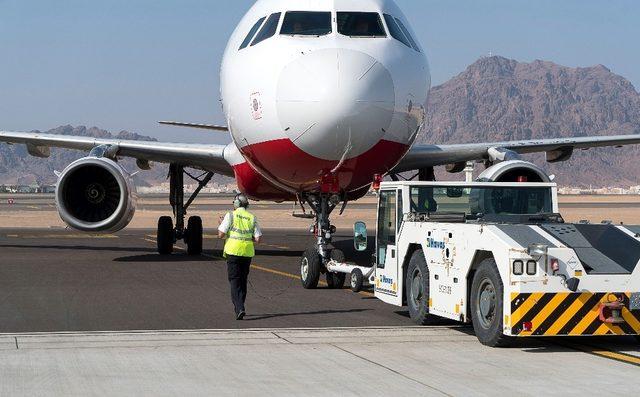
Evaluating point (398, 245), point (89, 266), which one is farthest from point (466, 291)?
point (89, 266)

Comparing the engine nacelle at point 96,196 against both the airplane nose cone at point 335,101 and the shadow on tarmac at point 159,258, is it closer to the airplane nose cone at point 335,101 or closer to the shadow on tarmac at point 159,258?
the shadow on tarmac at point 159,258

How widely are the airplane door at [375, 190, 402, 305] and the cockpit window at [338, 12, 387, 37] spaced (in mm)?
3203

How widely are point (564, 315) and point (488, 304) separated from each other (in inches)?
31.7

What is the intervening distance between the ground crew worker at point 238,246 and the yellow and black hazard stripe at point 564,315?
13.6 ft

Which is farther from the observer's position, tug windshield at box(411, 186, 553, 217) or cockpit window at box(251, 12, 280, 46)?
cockpit window at box(251, 12, 280, 46)

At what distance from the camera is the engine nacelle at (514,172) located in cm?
2055

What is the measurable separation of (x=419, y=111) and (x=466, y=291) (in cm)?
611

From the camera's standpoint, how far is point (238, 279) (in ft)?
45.9

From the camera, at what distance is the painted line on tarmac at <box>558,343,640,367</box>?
34.2 feet

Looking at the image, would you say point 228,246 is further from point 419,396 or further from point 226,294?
point 419,396

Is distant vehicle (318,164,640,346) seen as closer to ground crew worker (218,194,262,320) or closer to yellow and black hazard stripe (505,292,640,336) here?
yellow and black hazard stripe (505,292,640,336)

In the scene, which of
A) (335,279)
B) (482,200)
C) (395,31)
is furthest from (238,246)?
(395,31)

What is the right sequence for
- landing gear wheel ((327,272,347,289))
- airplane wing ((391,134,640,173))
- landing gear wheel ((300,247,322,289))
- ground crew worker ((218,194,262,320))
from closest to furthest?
ground crew worker ((218,194,262,320)) → landing gear wheel ((300,247,322,289)) → landing gear wheel ((327,272,347,289)) → airplane wing ((391,134,640,173))

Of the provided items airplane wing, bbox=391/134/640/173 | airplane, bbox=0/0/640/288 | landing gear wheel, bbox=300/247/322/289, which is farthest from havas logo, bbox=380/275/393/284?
airplane wing, bbox=391/134/640/173
